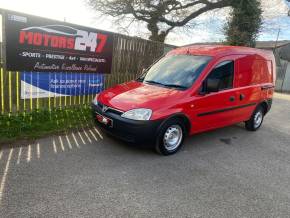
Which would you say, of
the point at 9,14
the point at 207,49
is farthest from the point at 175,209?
the point at 9,14

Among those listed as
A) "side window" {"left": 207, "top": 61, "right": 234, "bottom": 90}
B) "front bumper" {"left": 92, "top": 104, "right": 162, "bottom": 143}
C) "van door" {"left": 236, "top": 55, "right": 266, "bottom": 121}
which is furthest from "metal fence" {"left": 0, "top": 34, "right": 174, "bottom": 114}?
"van door" {"left": 236, "top": 55, "right": 266, "bottom": 121}

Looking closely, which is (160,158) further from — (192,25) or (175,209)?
(192,25)

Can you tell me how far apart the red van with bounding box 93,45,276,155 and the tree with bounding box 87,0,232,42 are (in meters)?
12.0

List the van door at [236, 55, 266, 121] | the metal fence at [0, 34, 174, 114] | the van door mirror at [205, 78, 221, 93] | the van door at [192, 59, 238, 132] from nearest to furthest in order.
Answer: the van door mirror at [205, 78, 221, 93] → the van door at [192, 59, 238, 132] → the metal fence at [0, 34, 174, 114] → the van door at [236, 55, 266, 121]

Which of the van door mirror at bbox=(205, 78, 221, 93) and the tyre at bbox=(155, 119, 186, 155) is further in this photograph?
the van door mirror at bbox=(205, 78, 221, 93)

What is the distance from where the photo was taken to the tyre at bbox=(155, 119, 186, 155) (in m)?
4.70

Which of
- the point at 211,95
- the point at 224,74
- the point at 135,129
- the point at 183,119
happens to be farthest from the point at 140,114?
the point at 224,74

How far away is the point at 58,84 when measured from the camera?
689 cm

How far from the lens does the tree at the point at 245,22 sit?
1591 cm

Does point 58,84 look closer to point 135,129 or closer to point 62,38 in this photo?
point 62,38

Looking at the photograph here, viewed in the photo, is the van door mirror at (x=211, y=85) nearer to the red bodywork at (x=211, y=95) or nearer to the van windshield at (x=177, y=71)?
the red bodywork at (x=211, y=95)

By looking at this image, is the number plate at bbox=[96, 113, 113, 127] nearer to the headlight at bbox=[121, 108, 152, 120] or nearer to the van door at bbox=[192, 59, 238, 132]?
the headlight at bbox=[121, 108, 152, 120]

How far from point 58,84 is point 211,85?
392cm

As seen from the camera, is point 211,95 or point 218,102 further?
point 218,102
